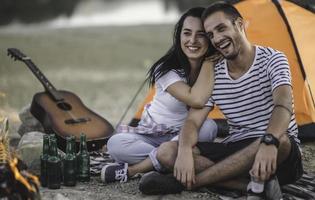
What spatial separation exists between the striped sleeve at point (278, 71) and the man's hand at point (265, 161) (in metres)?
0.39

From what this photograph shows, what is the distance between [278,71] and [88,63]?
8.39 meters

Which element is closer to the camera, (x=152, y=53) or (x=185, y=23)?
(x=185, y=23)

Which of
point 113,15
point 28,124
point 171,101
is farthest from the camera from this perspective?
point 113,15

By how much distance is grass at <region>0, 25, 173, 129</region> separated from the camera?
325 inches

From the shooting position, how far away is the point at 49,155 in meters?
3.83

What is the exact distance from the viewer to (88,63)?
38.5 feet

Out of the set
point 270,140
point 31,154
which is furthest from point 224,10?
point 31,154

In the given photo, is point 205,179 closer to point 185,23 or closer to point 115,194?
point 115,194

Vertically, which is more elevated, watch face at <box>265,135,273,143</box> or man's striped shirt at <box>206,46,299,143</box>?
man's striped shirt at <box>206,46,299,143</box>

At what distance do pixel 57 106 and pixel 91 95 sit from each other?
132 inches

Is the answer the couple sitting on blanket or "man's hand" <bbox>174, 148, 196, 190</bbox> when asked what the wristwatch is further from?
"man's hand" <bbox>174, 148, 196, 190</bbox>

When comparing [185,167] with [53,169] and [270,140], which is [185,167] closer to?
[270,140]

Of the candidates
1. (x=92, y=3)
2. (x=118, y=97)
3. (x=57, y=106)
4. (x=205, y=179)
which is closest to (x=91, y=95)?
(x=118, y=97)

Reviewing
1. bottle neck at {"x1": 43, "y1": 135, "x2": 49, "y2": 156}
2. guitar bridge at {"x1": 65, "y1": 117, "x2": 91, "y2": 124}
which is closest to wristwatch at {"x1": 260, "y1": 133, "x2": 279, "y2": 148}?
bottle neck at {"x1": 43, "y1": 135, "x2": 49, "y2": 156}
